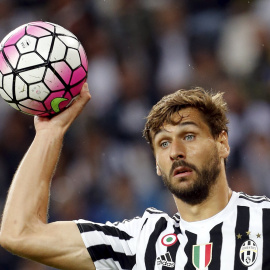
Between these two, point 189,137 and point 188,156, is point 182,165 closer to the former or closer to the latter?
point 188,156

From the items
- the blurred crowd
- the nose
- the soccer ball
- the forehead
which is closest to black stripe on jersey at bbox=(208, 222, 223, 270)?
the nose

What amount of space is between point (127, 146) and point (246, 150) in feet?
4.31

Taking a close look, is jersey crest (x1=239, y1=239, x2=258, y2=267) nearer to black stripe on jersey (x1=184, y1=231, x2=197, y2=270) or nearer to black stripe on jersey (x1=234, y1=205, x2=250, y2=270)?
black stripe on jersey (x1=234, y1=205, x2=250, y2=270)

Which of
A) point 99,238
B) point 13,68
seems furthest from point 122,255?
point 13,68

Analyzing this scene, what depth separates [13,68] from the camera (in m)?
2.90

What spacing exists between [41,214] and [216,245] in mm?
866

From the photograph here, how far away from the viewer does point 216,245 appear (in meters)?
2.89

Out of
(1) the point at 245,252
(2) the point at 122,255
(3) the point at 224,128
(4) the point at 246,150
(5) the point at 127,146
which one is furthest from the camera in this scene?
(5) the point at 127,146

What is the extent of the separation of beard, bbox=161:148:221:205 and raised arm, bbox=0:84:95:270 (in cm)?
54

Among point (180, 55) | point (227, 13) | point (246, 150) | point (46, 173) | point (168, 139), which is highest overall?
point (227, 13)

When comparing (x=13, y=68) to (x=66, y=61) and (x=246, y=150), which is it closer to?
(x=66, y=61)

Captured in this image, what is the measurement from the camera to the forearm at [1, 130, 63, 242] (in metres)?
2.86

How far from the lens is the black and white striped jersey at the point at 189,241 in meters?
2.82

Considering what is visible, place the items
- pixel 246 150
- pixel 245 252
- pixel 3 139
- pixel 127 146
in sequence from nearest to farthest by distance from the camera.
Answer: pixel 245 252 < pixel 246 150 < pixel 127 146 < pixel 3 139
